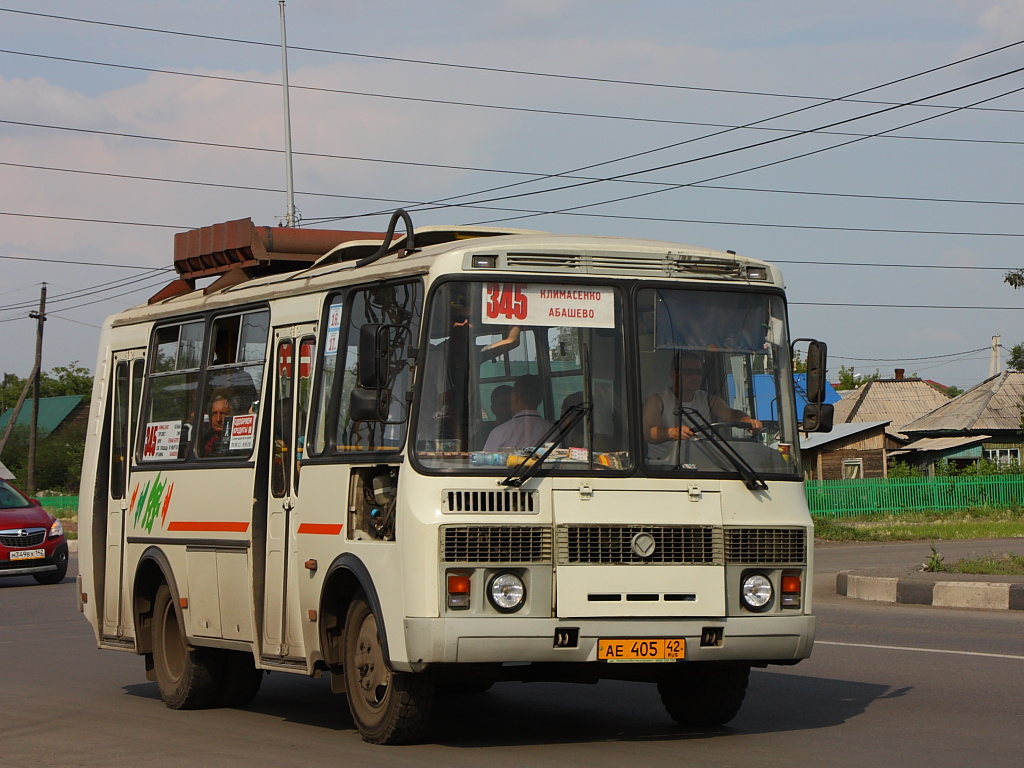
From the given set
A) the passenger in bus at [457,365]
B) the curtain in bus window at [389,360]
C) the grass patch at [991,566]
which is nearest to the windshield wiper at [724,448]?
the passenger in bus at [457,365]

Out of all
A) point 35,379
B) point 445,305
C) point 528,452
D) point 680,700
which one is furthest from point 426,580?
point 35,379

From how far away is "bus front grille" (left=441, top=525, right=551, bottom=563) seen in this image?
7691 millimetres

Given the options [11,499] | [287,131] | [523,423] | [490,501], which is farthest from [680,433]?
[287,131]

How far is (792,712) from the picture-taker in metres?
9.64

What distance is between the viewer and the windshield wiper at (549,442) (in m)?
7.79

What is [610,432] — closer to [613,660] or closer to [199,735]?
[613,660]

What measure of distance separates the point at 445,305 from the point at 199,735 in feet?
10.5

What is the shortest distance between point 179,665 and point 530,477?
13.9 ft

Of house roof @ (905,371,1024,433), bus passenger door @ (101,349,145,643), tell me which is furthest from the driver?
house roof @ (905,371,1024,433)

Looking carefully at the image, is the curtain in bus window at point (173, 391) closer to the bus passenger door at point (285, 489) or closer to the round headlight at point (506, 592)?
the bus passenger door at point (285, 489)

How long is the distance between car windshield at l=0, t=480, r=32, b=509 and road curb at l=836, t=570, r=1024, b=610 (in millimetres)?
13938

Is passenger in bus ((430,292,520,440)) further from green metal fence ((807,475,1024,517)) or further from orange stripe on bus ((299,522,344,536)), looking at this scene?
green metal fence ((807,475,1024,517))

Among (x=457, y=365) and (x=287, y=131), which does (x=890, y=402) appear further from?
(x=457, y=365)

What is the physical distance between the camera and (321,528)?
28.9 feet
